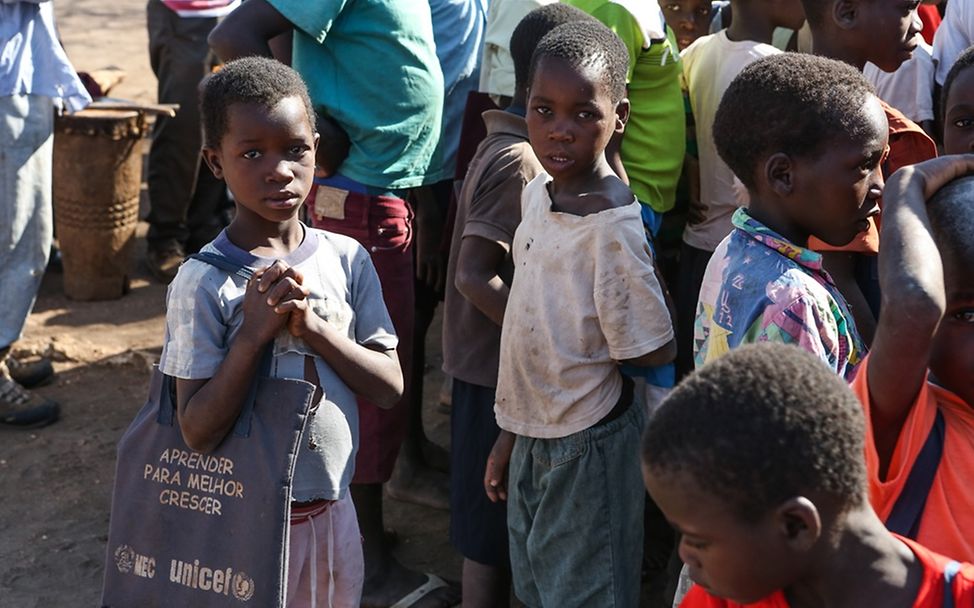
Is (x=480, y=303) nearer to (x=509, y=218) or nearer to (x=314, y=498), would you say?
(x=509, y=218)

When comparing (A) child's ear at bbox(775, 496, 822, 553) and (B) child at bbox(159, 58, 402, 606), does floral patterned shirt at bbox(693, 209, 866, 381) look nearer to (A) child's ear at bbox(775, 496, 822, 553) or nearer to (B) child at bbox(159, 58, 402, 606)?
(A) child's ear at bbox(775, 496, 822, 553)

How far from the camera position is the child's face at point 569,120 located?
2.92 meters

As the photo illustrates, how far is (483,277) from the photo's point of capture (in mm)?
3213

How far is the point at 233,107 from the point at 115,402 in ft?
9.68

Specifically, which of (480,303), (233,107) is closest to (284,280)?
(233,107)

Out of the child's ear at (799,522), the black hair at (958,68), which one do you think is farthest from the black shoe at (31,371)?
the child's ear at (799,522)

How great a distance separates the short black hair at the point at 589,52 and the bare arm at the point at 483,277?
44cm

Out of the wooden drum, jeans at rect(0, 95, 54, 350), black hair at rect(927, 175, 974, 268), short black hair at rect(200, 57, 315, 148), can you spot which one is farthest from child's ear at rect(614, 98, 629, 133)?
the wooden drum

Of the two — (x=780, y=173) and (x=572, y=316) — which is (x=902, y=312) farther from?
(x=572, y=316)

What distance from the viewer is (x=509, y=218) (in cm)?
324

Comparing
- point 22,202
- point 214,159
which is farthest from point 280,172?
point 22,202

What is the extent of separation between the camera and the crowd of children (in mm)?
1638

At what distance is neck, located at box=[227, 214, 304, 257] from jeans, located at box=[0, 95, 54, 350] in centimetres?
259

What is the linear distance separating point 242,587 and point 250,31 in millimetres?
1704
